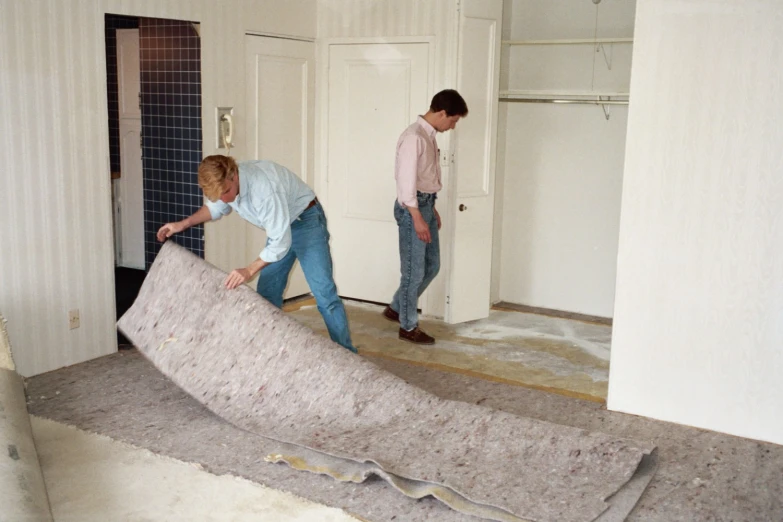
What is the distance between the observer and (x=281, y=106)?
5645mm

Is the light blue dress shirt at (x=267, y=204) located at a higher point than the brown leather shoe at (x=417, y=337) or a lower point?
higher

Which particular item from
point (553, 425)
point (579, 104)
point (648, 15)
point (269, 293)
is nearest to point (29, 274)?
point (269, 293)

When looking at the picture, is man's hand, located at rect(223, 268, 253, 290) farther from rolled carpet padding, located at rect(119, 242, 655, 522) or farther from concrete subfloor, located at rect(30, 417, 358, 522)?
concrete subfloor, located at rect(30, 417, 358, 522)

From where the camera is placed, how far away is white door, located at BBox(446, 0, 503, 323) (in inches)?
206

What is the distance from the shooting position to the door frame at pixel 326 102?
17.8ft

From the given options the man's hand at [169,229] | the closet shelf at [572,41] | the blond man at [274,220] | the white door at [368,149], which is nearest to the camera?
the blond man at [274,220]

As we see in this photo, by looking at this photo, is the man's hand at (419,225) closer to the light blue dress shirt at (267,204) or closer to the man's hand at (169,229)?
the light blue dress shirt at (267,204)

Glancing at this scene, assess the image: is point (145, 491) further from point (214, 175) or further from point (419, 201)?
point (419, 201)

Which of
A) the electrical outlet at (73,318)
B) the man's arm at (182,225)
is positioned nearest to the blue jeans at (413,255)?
the man's arm at (182,225)

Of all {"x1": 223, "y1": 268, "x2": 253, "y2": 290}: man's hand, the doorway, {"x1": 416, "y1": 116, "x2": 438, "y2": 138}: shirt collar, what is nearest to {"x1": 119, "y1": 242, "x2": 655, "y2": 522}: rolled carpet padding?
{"x1": 223, "y1": 268, "x2": 253, "y2": 290}: man's hand

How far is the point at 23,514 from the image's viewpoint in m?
2.32

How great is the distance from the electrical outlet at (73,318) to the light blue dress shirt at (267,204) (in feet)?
3.48

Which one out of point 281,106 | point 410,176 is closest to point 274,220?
point 410,176

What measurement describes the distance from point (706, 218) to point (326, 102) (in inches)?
121
